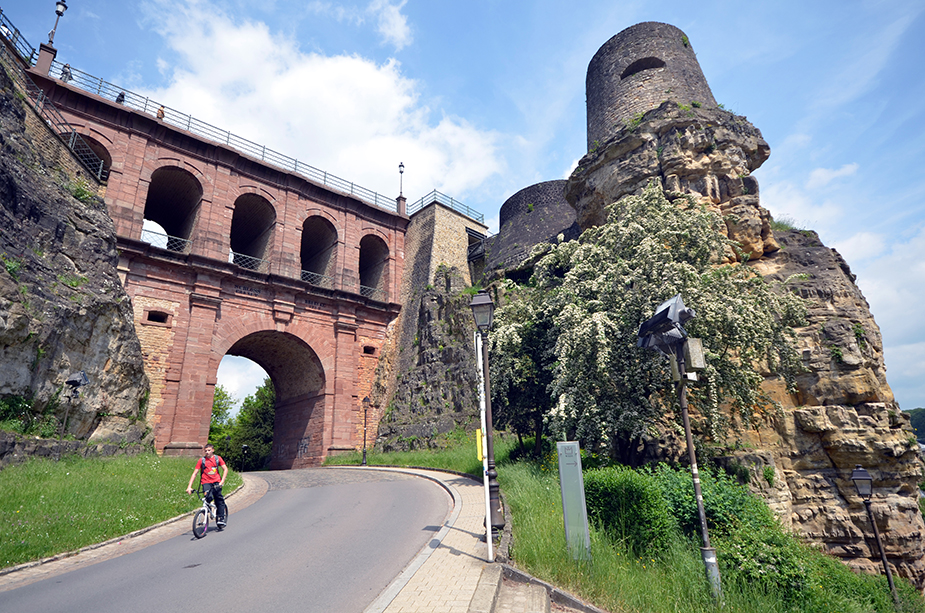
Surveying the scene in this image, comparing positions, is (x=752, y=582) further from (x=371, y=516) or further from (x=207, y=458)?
(x=207, y=458)

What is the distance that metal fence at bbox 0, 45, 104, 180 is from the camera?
16494mm

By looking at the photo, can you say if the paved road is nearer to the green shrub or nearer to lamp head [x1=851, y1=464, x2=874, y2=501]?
the green shrub

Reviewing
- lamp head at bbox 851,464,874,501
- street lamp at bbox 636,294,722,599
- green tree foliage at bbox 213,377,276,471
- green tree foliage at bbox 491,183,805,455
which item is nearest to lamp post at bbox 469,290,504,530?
street lamp at bbox 636,294,722,599

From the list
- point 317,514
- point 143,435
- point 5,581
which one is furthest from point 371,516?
point 143,435

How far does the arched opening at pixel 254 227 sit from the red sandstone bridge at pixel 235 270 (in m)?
0.10

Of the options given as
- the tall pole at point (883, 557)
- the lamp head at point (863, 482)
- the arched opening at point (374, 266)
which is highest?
the arched opening at point (374, 266)

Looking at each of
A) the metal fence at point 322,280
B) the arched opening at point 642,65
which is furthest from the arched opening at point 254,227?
the arched opening at point 642,65

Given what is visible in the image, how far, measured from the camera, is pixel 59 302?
13742 mm

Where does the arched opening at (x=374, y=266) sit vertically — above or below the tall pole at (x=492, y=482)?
above

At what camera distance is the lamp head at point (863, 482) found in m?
11.0

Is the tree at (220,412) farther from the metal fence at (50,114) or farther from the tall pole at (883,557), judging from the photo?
the tall pole at (883,557)

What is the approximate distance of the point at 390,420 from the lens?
83.6ft

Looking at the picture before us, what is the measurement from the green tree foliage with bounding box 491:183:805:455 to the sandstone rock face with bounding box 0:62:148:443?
13663 millimetres

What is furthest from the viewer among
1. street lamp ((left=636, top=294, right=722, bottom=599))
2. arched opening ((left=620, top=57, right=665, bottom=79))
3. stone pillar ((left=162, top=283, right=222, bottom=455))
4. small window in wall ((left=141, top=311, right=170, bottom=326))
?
arched opening ((left=620, top=57, right=665, bottom=79))
